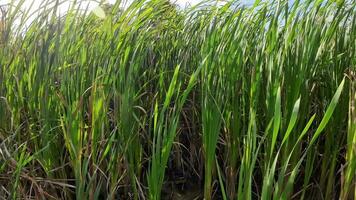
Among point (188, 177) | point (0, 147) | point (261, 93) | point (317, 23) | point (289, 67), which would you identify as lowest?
point (188, 177)

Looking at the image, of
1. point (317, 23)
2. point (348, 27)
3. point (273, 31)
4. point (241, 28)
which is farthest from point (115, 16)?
point (348, 27)

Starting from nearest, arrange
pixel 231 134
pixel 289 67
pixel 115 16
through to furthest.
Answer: pixel 289 67 < pixel 231 134 < pixel 115 16

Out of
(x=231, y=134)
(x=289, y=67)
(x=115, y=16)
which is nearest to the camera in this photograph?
(x=289, y=67)

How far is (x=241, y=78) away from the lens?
4.48ft

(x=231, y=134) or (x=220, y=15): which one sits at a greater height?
(x=220, y=15)

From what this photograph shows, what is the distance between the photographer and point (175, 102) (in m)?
1.19

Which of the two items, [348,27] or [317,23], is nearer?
[317,23]

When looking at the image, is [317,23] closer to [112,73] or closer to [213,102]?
[213,102]

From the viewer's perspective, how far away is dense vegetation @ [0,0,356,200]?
3.88ft

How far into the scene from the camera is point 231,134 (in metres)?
1.34

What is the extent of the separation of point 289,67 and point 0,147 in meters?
0.88

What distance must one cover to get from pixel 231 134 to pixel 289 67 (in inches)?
10.8

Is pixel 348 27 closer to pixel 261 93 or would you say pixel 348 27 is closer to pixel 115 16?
pixel 261 93

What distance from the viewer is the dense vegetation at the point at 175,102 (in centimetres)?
118
